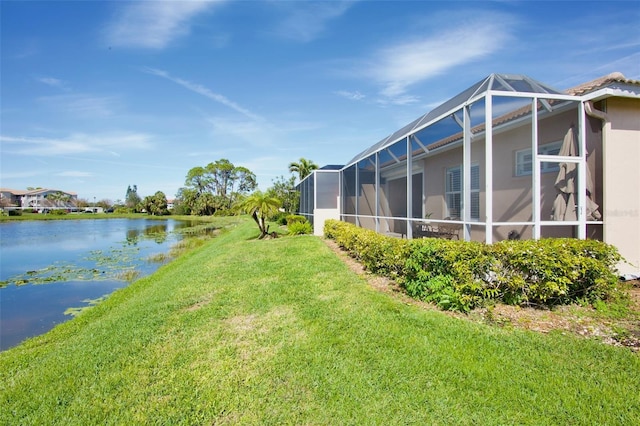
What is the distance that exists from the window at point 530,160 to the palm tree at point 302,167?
24.7m

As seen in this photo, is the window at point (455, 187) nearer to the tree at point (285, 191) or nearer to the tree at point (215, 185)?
the tree at point (285, 191)

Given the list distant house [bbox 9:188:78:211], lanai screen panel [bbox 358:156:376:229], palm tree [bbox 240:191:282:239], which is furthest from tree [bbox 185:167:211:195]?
lanai screen panel [bbox 358:156:376:229]

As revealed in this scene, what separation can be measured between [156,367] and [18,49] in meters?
14.4

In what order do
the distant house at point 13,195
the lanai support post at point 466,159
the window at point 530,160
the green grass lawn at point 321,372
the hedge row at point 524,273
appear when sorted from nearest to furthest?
1. the green grass lawn at point 321,372
2. the hedge row at point 524,273
3. the lanai support post at point 466,159
4. the window at point 530,160
5. the distant house at point 13,195

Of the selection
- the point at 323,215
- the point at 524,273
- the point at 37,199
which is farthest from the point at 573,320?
the point at 37,199

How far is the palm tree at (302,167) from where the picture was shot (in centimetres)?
3042

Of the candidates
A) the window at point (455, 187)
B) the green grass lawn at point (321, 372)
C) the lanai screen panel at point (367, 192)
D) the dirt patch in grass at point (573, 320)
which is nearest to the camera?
the green grass lawn at point (321, 372)

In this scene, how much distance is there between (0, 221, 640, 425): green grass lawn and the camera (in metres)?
2.39

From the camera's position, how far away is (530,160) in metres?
6.25

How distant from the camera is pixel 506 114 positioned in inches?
214

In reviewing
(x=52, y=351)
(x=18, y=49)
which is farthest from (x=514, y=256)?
(x=18, y=49)

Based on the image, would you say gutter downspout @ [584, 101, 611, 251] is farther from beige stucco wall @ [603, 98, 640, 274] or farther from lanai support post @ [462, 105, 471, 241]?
lanai support post @ [462, 105, 471, 241]

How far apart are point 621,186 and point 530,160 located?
4.79ft

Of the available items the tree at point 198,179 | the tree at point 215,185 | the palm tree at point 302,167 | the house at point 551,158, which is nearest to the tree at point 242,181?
the tree at point 215,185
